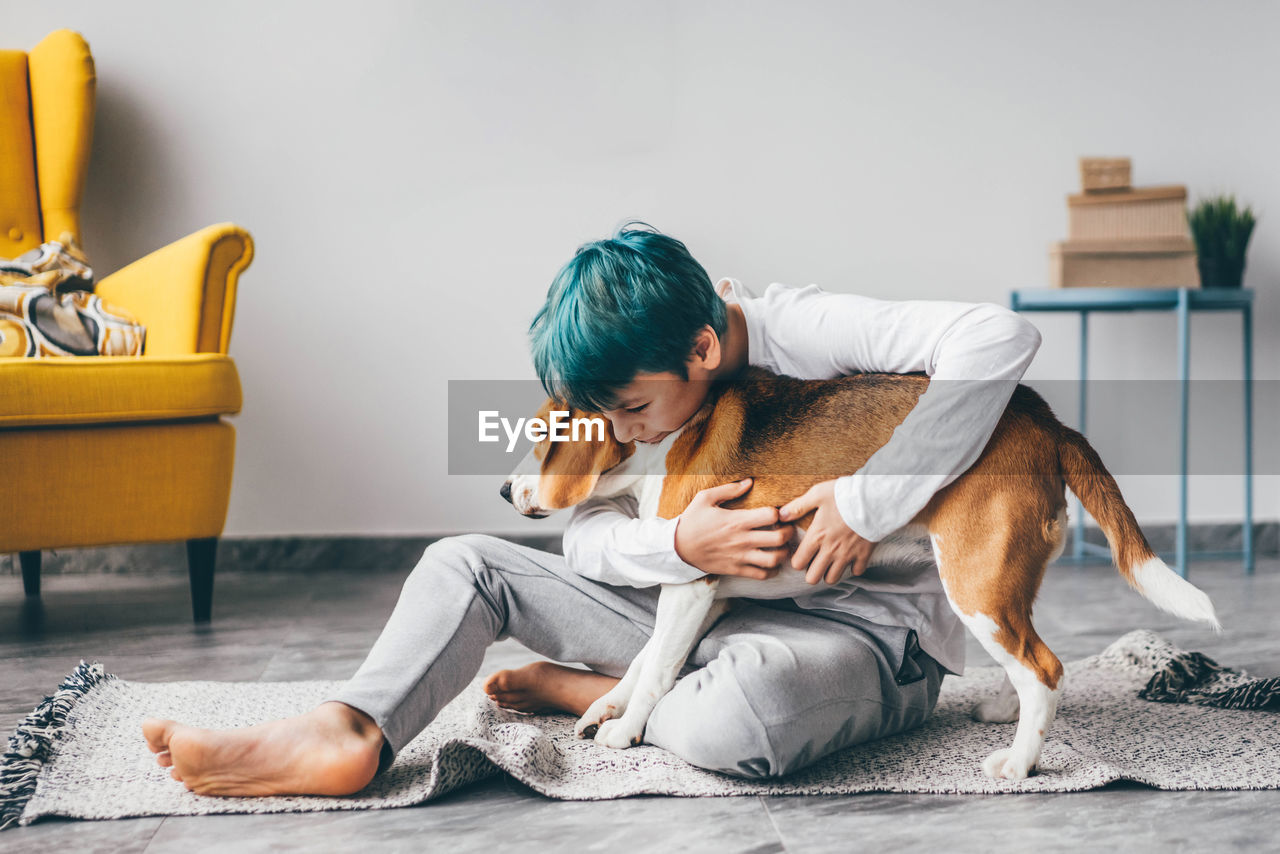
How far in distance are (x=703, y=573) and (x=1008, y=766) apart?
390 millimetres

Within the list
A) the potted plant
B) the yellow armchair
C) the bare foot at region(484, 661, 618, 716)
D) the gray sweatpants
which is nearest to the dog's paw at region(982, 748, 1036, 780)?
the gray sweatpants

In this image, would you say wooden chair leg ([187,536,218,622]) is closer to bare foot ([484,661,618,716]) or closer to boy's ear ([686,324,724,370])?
bare foot ([484,661,618,716])

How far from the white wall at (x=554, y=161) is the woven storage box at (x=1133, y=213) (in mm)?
211

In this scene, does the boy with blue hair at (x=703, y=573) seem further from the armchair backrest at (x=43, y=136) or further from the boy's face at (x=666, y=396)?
the armchair backrest at (x=43, y=136)

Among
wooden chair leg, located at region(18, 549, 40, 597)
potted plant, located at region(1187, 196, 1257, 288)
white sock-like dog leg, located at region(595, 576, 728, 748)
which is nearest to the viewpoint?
white sock-like dog leg, located at region(595, 576, 728, 748)

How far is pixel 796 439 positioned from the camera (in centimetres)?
124

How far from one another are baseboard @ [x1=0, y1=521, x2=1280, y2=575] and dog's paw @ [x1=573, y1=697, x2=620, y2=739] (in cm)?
148

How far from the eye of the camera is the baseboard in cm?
268

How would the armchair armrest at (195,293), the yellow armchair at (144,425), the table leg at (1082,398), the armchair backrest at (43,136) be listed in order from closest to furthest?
the yellow armchair at (144,425)
the armchair armrest at (195,293)
the armchair backrest at (43,136)
the table leg at (1082,398)

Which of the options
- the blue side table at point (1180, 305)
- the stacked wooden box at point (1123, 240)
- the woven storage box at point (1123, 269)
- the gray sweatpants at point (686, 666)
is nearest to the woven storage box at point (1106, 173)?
the stacked wooden box at point (1123, 240)

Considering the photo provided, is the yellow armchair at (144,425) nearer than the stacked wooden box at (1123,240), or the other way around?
the yellow armchair at (144,425)

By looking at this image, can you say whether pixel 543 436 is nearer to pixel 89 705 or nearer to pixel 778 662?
pixel 778 662

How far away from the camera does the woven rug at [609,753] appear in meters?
1.13

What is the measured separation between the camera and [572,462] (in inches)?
52.2
